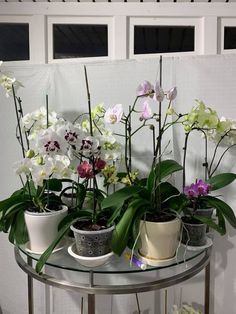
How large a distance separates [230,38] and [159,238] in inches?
45.2

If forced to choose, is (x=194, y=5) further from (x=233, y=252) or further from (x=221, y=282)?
(x=221, y=282)

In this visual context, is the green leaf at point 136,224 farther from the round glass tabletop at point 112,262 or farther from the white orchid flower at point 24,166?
the white orchid flower at point 24,166

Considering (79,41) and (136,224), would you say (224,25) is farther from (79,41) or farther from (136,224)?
(136,224)

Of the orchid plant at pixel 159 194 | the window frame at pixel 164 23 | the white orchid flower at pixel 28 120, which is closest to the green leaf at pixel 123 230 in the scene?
the orchid plant at pixel 159 194

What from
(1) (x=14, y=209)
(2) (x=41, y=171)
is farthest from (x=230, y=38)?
(1) (x=14, y=209)

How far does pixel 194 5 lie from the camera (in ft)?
5.08

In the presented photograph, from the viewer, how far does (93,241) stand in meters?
0.96

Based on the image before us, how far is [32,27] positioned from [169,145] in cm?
90

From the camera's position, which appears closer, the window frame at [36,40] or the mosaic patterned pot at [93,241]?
the mosaic patterned pot at [93,241]

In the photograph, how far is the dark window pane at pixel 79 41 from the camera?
1.62 m

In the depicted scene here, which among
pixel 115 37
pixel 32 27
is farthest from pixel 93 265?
pixel 32 27

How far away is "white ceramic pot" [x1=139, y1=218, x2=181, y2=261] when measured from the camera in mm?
966

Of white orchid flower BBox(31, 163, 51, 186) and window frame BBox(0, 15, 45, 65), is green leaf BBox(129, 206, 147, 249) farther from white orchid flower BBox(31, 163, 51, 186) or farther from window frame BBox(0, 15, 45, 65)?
window frame BBox(0, 15, 45, 65)

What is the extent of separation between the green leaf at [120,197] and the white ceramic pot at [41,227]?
6.6 inches
